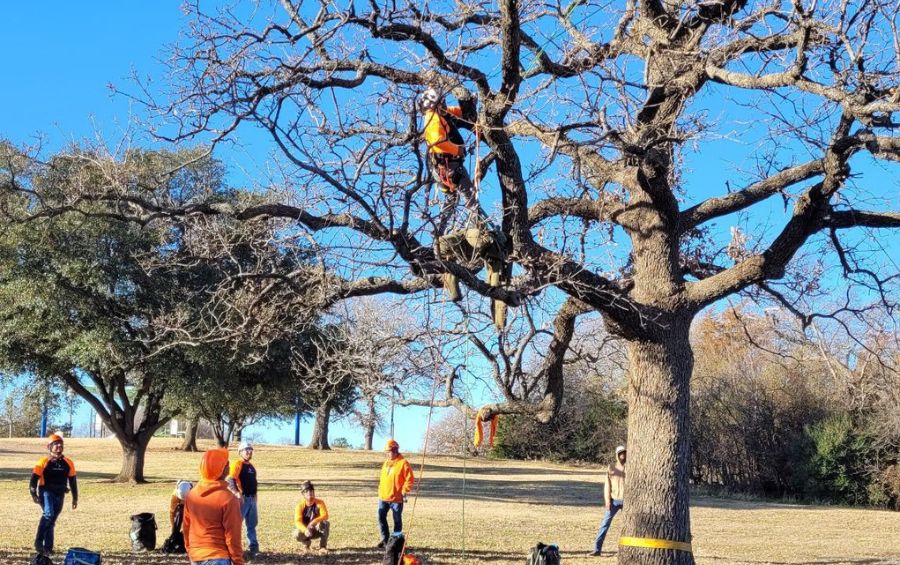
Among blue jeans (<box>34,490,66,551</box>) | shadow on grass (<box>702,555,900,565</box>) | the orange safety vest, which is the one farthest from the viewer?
shadow on grass (<box>702,555,900,565</box>)

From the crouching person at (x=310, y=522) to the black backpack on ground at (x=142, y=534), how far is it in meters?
2.22

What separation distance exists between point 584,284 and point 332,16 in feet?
12.7

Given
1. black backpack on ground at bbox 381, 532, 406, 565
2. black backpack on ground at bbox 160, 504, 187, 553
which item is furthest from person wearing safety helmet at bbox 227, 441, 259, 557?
black backpack on ground at bbox 381, 532, 406, 565

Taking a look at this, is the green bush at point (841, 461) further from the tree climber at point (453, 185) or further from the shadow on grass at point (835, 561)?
the tree climber at point (453, 185)

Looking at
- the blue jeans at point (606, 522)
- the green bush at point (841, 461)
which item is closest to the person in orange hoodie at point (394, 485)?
the blue jeans at point (606, 522)

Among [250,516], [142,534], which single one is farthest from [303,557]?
[142,534]

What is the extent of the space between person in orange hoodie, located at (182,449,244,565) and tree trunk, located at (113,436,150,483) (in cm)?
2548

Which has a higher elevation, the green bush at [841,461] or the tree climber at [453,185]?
the tree climber at [453,185]

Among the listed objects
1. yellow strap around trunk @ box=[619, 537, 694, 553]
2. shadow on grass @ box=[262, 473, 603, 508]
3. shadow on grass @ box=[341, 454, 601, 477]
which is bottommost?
shadow on grass @ box=[262, 473, 603, 508]

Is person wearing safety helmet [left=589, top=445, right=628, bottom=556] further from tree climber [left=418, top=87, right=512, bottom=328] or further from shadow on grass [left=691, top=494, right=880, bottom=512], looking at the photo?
shadow on grass [left=691, top=494, right=880, bottom=512]

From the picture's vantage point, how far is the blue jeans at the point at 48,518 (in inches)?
538

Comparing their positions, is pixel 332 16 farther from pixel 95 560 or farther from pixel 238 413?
pixel 238 413

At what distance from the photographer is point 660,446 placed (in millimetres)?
11336

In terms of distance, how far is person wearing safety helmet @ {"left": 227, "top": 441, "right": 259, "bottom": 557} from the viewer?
14609 mm
